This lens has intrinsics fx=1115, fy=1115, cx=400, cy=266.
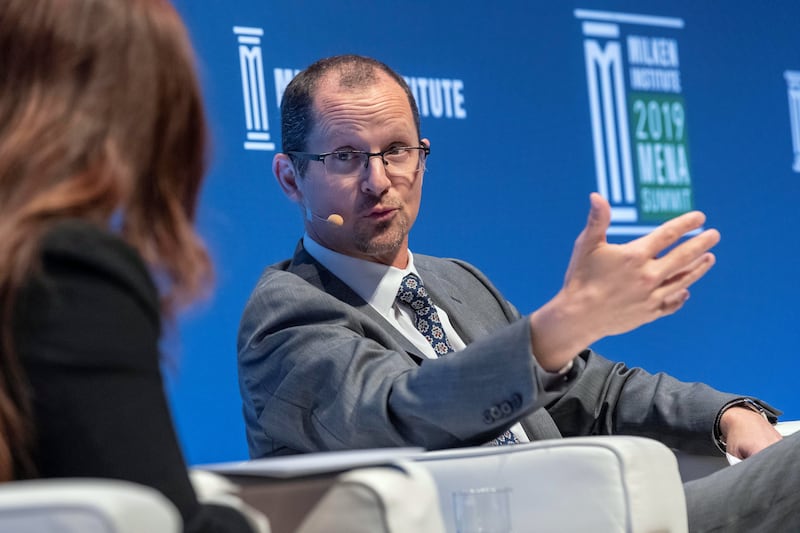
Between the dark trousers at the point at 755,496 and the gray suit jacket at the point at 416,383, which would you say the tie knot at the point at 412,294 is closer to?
the gray suit jacket at the point at 416,383

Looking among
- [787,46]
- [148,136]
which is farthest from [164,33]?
[787,46]

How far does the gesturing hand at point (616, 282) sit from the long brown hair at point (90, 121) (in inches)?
32.5

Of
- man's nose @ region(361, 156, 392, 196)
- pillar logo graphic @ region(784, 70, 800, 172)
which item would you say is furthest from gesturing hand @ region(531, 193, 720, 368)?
pillar logo graphic @ region(784, 70, 800, 172)

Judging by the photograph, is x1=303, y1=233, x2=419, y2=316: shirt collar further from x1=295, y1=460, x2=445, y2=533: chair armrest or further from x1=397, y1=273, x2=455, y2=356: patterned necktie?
x1=295, y1=460, x2=445, y2=533: chair armrest

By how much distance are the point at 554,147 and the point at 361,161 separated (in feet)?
5.18

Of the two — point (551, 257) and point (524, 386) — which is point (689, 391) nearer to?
point (524, 386)

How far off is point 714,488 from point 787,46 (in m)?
3.14

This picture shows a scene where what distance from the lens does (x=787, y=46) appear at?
4.51m

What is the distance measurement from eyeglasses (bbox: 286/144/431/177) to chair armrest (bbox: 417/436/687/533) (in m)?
0.85

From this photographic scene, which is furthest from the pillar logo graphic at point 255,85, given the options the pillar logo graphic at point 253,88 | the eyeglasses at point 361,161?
the eyeglasses at point 361,161

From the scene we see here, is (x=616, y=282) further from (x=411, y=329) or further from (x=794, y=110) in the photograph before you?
(x=794, y=110)

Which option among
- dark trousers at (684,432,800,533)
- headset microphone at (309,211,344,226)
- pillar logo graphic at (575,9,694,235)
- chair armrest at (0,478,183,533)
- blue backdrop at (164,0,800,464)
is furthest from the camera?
pillar logo graphic at (575,9,694,235)

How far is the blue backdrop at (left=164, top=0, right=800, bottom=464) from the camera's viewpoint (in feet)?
10.1

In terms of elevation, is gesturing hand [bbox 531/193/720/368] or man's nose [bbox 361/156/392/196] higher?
man's nose [bbox 361/156/392/196]
